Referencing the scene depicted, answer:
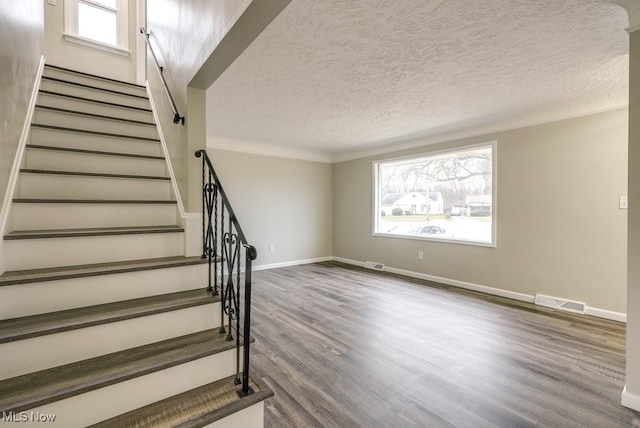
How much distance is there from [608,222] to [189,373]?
4346 millimetres

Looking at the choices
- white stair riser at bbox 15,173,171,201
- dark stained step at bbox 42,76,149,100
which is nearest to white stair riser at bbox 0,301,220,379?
white stair riser at bbox 15,173,171,201

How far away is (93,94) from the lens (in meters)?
3.06

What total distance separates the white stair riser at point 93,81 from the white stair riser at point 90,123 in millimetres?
881

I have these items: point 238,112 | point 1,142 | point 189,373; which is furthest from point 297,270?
point 1,142

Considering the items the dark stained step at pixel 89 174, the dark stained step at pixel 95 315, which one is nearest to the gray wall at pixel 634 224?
the dark stained step at pixel 95 315

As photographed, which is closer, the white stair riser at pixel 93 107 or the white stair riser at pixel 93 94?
the white stair riser at pixel 93 107

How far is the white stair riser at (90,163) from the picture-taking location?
2100 mm

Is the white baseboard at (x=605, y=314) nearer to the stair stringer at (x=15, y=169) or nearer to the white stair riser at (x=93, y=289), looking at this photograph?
the white stair riser at (x=93, y=289)

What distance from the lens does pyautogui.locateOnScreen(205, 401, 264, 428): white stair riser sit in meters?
1.32

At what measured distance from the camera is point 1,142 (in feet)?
5.12

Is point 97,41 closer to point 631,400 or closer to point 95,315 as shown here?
point 95,315

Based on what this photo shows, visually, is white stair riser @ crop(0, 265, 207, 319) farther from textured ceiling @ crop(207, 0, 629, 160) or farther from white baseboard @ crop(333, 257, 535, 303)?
white baseboard @ crop(333, 257, 535, 303)

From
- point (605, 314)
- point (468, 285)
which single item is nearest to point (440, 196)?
point (468, 285)

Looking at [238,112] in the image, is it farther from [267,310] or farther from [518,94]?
[518,94]
